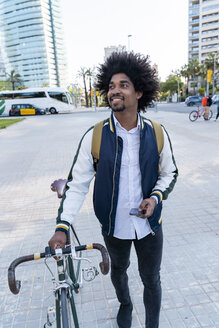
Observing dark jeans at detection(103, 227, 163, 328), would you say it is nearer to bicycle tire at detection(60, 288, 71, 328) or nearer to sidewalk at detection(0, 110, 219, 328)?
sidewalk at detection(0, 110, 219, 328)

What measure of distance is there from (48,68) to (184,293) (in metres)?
112

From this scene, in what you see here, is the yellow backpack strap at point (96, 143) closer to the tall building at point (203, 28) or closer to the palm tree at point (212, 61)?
the palm tree at point (212, 61)

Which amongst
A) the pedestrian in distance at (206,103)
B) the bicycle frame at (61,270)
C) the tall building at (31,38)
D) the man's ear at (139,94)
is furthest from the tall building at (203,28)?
the bicycle frame at (61,270)

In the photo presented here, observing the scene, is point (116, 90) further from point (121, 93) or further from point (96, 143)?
point (96, 143)

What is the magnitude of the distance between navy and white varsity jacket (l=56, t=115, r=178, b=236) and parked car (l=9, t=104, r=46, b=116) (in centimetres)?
3394

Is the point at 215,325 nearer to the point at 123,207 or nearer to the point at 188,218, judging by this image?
the point at 123,207

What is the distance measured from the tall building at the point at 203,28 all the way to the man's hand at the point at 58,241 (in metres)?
88.2

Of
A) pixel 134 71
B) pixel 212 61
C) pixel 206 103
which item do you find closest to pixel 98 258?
pixel 134 71

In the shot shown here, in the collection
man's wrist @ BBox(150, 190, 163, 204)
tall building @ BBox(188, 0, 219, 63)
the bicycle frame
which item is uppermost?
tall building @ BBox(188, 0, 219, 63)

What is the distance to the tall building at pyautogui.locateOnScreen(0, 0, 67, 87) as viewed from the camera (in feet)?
330

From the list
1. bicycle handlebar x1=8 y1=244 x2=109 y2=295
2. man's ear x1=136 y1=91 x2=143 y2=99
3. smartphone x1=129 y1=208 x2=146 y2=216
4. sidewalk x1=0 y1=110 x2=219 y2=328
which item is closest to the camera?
bicycle handlebar x1=8 y1=244 x2=109 y2=295

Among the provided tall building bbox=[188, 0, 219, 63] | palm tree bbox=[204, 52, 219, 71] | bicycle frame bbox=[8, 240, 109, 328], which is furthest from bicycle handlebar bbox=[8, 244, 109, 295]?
tall building bbox=[188, 0, 219, 63]

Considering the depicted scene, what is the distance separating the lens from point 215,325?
2.15 metres

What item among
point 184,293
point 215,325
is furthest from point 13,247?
point 215,325
